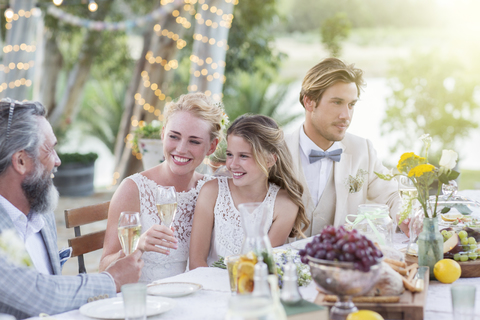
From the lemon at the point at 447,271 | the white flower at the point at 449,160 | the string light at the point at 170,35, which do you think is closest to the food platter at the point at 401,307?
the lemon at the point at 447,271

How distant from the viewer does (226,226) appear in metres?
2.67

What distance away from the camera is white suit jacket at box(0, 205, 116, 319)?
5.34 feet

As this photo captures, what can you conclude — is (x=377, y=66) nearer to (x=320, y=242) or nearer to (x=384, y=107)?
(x=384, y=107)

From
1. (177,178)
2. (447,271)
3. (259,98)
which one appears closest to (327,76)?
(177,178)

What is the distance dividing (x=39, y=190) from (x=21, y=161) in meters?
0.13

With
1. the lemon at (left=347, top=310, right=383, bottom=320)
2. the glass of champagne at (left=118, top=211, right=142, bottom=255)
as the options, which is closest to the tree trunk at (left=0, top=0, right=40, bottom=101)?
the glass of champagne at (left=118, top=211, right=142, bottom=255)

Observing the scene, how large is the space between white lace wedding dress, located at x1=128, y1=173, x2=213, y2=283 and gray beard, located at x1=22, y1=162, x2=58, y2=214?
745 millimetres

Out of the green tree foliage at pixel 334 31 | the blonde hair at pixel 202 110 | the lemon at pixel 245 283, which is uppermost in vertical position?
the green tree foliage at pixel 334 31

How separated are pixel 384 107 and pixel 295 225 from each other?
8479mm

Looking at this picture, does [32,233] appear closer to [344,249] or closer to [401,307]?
[344,249]

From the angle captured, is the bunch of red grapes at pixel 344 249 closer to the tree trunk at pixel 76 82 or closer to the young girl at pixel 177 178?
the young girl at pixel 177 178

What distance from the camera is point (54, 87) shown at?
11.2 metres

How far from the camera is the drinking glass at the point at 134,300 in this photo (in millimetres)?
1414

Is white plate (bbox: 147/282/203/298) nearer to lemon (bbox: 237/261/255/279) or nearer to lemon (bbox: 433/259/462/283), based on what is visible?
lemon (bbox: 237/261/255/279)
